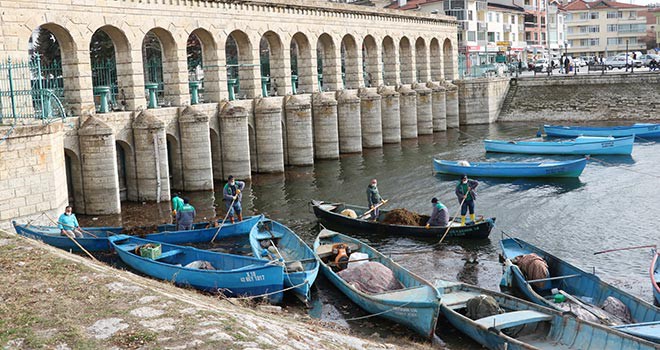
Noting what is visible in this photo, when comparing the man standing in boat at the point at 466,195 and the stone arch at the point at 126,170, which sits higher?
the stone arch at the point at 126,170

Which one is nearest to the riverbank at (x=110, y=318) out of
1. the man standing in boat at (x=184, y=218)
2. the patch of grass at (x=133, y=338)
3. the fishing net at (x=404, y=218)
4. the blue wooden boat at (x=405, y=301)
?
the patch of grass at (x=133, y=338)

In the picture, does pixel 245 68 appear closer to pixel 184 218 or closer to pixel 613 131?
pixel 184 218

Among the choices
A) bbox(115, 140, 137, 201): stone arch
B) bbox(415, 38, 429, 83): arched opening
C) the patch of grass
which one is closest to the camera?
the patch of grass

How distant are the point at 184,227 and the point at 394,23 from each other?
36.7 metres

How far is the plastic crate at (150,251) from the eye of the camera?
23.7m

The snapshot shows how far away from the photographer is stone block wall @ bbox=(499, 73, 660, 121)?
66.9 metres

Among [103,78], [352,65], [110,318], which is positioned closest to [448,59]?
[352,65]

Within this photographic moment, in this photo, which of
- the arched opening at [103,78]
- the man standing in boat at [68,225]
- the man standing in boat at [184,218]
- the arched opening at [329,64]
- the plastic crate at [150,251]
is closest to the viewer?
the plastic crate at [150,251]

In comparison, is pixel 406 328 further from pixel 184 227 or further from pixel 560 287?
pixel 184 227

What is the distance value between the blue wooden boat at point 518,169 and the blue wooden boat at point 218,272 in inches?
876

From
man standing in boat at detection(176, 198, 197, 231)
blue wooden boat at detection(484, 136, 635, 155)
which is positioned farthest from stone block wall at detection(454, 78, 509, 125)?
man standing in boat at detection(176, 198, 197, 231)

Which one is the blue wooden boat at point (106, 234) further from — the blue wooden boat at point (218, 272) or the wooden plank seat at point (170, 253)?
the wooden plank seat at point (170, 253)

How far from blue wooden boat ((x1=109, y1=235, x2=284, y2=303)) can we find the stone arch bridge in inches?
196

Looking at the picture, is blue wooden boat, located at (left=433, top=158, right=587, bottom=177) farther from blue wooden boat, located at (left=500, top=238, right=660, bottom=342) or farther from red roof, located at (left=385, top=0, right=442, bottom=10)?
red roof, located at (left=385, top=0, right=442, bottom=10)
